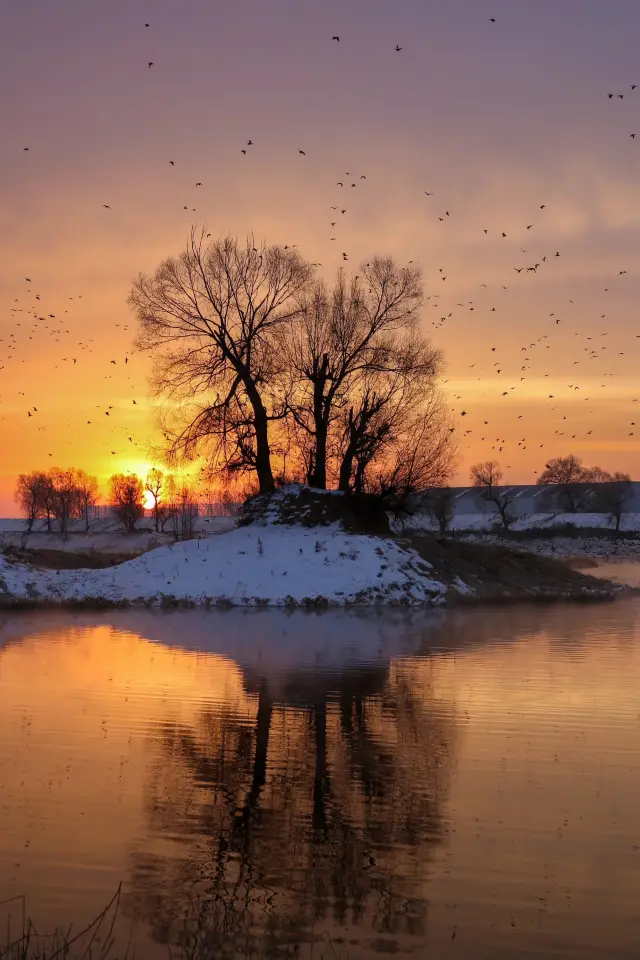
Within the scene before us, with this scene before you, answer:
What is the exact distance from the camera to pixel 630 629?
24.9m

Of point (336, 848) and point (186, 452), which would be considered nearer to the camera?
point (336, 848)

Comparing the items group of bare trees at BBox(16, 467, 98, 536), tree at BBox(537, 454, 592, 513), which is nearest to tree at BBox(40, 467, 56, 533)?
group of bare trees at BBox(16, 467, 98, 536)

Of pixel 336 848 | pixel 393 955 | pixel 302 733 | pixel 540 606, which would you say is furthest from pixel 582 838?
pixel 540 606

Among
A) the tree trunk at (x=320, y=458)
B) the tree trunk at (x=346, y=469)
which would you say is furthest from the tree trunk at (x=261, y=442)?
the tree trunk at (x=346, y=469)

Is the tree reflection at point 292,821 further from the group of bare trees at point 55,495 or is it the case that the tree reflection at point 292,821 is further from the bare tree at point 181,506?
the group of bare trees at point 55,495

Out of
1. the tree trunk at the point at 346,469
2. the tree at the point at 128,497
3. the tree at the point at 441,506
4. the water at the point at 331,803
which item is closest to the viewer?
the water at the point at 331,803

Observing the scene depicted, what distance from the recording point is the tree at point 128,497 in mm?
141438

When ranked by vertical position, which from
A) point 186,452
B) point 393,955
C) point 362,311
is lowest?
point 393,955

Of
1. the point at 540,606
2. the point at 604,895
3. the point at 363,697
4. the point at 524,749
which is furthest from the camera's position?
the point at 540,606

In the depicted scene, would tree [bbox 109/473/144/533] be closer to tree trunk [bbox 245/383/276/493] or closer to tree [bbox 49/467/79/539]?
tree [bbox 49/467/79/539]

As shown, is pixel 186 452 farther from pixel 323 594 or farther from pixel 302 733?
pixel 302 733

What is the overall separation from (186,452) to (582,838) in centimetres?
3513

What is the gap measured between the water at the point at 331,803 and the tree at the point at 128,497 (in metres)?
121

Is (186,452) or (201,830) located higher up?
(186,452)
